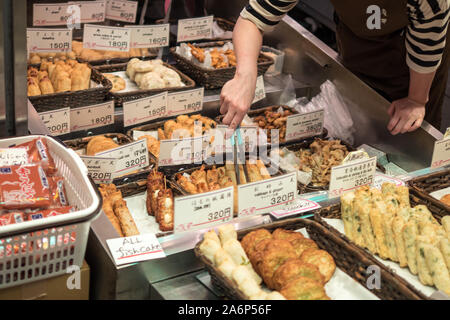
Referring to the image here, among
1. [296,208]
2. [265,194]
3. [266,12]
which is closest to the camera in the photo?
[265,194]

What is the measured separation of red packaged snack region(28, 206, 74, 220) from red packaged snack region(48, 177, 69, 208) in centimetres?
9

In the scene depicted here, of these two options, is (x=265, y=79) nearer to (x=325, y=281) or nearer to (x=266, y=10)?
(x=266, y=10)

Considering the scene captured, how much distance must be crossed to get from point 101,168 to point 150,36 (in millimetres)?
1390

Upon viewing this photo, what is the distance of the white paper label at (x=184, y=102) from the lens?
10.2ft

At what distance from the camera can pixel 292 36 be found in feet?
12.2

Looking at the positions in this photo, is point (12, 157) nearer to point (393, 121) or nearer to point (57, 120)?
point (57, 120)

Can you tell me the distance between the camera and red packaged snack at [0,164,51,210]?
1776mm

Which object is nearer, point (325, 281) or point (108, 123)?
point (325, 281)

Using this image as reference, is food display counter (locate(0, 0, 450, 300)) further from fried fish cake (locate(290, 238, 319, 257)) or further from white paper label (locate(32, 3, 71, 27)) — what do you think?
white paper label (locate(32, 3, 71, 27))

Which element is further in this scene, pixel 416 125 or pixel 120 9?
pixel 120 9

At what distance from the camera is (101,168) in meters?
2.43

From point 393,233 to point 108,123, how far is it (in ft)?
5.05

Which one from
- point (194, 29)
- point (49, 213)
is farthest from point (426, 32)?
point (49, 213)
